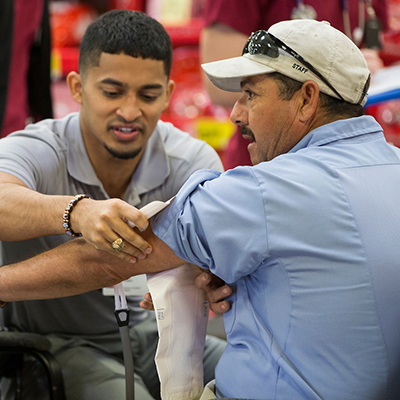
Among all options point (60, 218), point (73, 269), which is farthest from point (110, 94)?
point (73, 269)

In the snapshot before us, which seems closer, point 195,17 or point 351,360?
point 351,360

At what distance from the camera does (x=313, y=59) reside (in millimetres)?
1145

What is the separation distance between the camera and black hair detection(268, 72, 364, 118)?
3.82 ft

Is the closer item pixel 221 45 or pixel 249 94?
pixel 249 94

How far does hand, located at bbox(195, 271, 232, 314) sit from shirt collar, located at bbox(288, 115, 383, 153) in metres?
0.36

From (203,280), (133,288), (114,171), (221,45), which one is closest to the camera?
(203,280)

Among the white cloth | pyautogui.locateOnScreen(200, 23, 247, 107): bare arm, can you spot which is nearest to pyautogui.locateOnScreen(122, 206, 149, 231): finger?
the white cloth

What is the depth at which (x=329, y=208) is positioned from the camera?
1.00 m

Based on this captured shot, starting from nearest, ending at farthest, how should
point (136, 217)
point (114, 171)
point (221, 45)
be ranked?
point (136, 217) < point (114, 171) < point (221, 45)

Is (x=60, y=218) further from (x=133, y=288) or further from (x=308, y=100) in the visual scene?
(x=308, y=100)

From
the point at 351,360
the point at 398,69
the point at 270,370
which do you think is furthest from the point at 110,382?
the point at 398,69

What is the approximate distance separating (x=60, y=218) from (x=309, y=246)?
627mm

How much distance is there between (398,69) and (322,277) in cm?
137

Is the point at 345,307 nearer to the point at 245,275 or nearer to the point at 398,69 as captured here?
the point at 245,275
